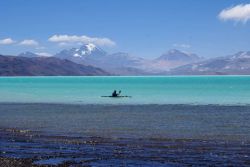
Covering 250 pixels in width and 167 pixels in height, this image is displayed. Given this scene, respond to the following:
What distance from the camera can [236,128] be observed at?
1743 inches

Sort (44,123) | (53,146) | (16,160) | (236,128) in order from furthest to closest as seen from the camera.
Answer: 1. (44,123)
2. (236,128)
3. (53,146)
4. (16,160)

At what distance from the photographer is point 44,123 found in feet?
166

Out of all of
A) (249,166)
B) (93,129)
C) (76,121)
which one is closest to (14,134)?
(93,129)

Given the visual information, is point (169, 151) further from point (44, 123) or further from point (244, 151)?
point (44, 123)

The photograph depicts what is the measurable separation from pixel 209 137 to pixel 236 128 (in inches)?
269

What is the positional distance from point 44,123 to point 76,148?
1952 centimetres

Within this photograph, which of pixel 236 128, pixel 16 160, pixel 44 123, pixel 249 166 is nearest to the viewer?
pixel 249 166

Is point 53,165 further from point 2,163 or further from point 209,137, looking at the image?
point 209,137

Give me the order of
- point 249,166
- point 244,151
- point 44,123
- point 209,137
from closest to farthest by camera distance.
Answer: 1. point 249,166
2. point 244,151
3. point 209,137
4. point 44,123

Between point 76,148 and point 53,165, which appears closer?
point 53,165

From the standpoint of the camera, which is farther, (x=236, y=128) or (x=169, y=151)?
(x=236, y=128)

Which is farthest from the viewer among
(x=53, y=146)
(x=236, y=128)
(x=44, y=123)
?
(x=44, y=123)

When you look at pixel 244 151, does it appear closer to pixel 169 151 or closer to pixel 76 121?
pixel 169 151

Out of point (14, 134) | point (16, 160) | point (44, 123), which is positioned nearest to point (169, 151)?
point (16, 160)
